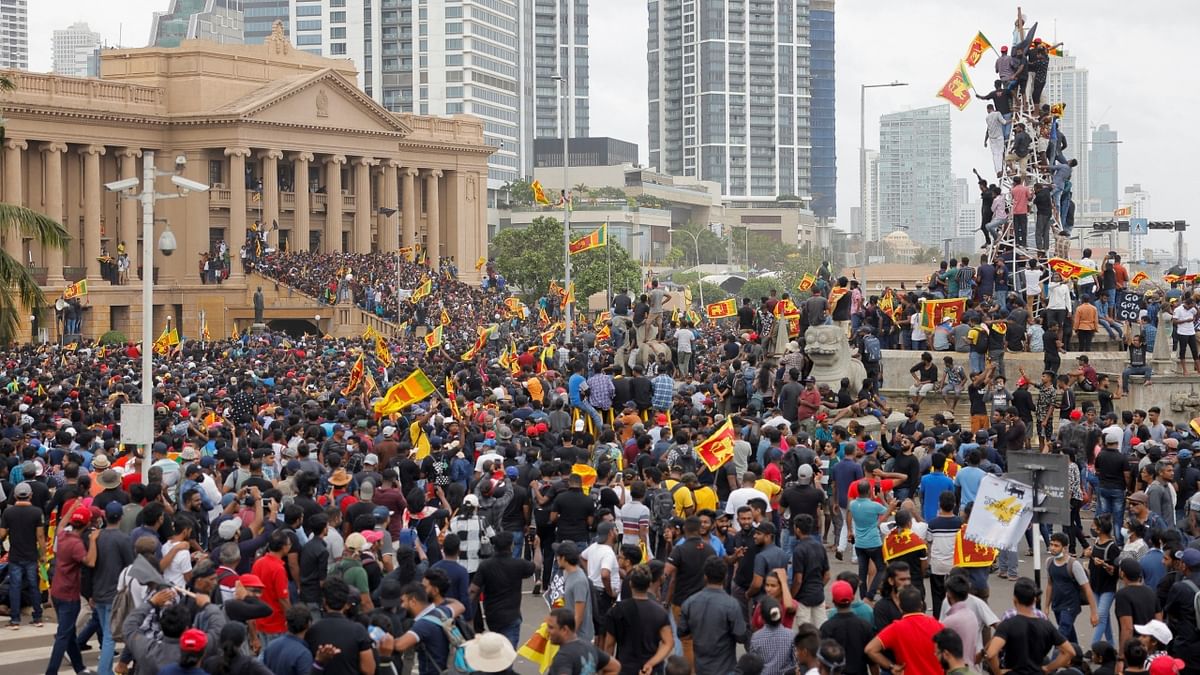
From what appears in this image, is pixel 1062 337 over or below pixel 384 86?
below

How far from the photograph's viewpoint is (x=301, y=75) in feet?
260

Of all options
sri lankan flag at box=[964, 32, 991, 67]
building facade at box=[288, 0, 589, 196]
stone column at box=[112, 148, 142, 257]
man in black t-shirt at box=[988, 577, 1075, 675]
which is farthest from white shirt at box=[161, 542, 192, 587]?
building facade at box=[288, 0, 589, 196]

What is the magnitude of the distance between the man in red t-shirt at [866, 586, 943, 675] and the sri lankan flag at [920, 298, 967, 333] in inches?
775

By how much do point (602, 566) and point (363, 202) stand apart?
224ft

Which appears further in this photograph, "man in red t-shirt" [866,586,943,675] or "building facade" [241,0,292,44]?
"building facade" [241,0,292,44]

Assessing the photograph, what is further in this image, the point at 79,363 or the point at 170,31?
the point at 170,31

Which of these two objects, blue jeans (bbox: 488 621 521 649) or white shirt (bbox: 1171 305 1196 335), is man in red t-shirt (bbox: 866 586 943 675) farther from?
white shirt (bbox: 1171 305 1196 335)

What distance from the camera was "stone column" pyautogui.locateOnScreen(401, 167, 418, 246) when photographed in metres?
84.2

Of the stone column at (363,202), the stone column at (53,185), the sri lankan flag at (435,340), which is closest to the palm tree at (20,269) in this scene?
the sri lankan flag at (435,340)

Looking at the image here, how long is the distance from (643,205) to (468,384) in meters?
134

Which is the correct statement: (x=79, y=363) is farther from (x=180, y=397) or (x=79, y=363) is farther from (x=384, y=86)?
(x=384, y=86)

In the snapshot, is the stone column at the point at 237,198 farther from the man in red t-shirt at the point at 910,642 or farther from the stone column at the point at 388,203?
the man in red t-shirt at the point at 910,642

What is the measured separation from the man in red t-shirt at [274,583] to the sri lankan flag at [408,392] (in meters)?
9.53

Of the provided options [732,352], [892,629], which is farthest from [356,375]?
[892,629]
